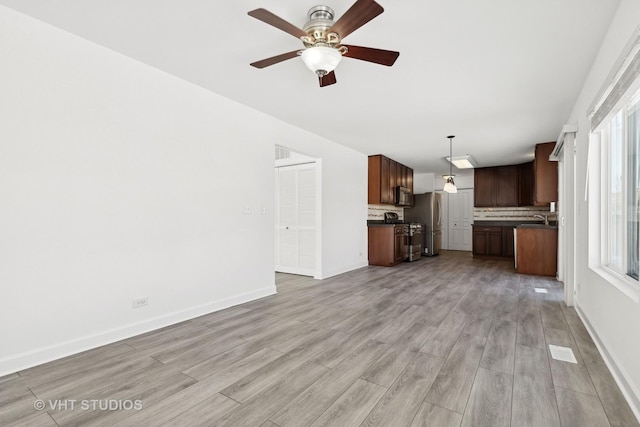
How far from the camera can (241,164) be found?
3.82 m

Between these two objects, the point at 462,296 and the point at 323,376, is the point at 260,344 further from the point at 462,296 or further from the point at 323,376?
the point at 462,296

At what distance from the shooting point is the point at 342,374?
211 centimetres

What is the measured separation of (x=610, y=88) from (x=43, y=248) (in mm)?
4163

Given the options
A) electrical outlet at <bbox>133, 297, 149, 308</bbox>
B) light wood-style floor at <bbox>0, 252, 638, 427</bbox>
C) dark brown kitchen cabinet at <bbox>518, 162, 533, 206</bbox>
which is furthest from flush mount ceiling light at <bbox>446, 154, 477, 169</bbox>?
electrical outlet at <bbox>133, 297, 149, 308</bbox>

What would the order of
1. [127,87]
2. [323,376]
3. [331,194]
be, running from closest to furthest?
[323,376], [127,87], [331,194]

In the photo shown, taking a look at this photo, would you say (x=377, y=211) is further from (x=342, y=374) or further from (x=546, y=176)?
(x=342, y=374)

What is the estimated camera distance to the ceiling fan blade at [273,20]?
1.75 metres

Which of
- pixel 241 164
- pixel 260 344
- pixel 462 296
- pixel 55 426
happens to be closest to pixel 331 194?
pixel 241 164

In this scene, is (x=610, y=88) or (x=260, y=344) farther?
(x=260, y=344)

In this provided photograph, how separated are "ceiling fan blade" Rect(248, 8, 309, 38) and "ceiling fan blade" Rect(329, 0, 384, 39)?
225 mm

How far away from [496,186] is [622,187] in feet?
19.5

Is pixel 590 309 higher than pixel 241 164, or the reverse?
pixel 241 164

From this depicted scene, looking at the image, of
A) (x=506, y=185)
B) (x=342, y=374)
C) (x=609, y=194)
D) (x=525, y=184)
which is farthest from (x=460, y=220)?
(x=342, y=374)

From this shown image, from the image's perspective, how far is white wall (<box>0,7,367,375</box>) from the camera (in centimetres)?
218
